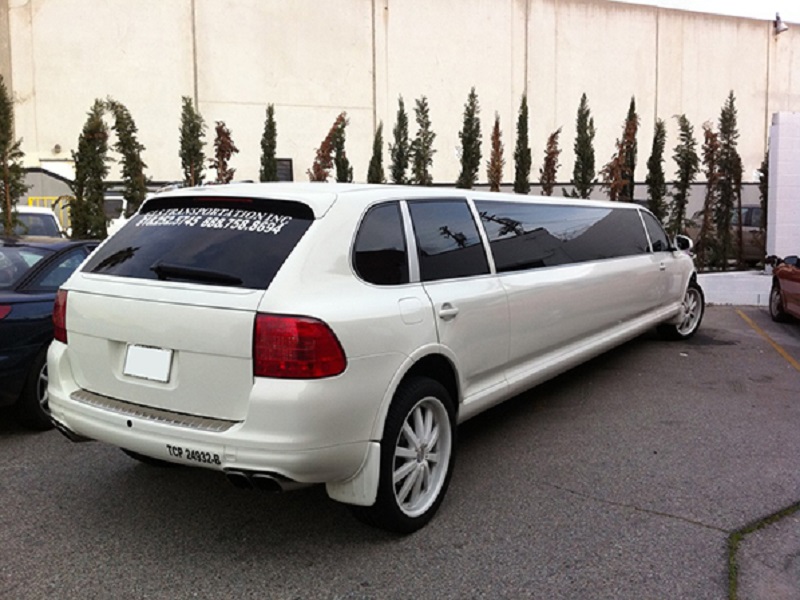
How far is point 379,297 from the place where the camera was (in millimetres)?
3316

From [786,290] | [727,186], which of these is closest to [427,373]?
[786,290]

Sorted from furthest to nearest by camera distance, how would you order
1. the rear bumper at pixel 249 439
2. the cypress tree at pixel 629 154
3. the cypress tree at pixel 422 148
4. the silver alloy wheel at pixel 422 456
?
the cypress tree at pixel 422 148, the cypress tree at pixel 629 154, the silver alloy wheel at pixel 422 456, the rear bumper at pixel 249 439

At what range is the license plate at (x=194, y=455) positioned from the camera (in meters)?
2.97

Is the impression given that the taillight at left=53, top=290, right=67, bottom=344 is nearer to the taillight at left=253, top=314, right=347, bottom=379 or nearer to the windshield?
the taillight at left=253, top=314, right=347, bottom=379

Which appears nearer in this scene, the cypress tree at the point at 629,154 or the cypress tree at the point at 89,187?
the cypress tree at the point at 89,187

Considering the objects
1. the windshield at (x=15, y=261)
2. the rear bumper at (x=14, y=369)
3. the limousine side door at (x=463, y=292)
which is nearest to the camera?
the limousine side door at (x=463, y=292)

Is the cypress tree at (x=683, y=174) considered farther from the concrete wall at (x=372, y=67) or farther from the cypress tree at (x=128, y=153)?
the cypress tree at (x=128, y=153)

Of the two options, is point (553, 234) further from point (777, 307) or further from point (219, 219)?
point (777, 307)

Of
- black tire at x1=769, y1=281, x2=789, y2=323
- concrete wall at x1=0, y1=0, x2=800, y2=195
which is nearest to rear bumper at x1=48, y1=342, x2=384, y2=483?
black tire at x1=769, y1=281, x2=789, y2=323

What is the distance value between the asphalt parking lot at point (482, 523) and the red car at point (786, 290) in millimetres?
3909

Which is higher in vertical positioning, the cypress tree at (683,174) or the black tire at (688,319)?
the cypress tree at (683,174)

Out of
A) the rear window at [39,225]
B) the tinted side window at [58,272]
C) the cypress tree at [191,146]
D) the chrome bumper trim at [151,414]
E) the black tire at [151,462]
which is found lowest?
the black tire at [151,462]

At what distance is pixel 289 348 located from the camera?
115 inches

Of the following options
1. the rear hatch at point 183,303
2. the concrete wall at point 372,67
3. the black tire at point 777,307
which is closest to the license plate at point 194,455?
the rear hatch at point 183,303
